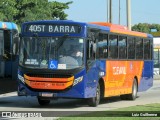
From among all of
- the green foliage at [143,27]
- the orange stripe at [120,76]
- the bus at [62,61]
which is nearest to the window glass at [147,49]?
the orange stripe at [120,76]

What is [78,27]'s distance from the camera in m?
17.0

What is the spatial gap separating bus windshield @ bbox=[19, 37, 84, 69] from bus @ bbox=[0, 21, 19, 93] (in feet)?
6.92

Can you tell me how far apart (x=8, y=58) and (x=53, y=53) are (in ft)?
11.2

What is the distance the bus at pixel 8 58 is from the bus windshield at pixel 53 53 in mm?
2108

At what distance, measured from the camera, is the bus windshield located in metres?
16.7

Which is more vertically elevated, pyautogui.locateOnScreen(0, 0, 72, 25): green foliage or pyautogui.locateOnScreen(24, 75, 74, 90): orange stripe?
pyautogui.locateOnScreen(0, 0, 72, 25): green foliage

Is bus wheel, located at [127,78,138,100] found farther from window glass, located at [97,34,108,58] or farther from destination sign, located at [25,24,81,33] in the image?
destination sign, located at [25,24,81,33]

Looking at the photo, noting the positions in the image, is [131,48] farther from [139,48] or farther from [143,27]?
[143,27]

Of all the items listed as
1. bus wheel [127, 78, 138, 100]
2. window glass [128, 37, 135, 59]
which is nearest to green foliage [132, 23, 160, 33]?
bus wheel [127, 78, 138, 100]

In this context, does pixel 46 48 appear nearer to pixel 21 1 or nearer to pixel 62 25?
pixel 62 25

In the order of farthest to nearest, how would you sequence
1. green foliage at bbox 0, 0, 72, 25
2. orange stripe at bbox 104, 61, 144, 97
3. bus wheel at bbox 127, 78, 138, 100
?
green foliage at bbox 0, 0, 72, 25 < bus wheel at bbox 127, 78, 138, 100 < orange stripe at bbox 104, 61, 144, 97

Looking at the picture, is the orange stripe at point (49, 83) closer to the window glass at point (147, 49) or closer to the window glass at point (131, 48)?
the window glass at point (131, 48)

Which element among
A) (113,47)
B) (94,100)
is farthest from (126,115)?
(113,47)

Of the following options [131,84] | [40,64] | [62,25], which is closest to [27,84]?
[40,64]
